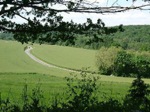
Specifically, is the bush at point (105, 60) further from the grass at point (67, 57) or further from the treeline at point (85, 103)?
the treeline at point (85, 103)

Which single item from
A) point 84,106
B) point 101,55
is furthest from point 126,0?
point 101,55

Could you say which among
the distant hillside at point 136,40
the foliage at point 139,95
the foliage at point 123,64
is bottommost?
the foliage at point 123,64

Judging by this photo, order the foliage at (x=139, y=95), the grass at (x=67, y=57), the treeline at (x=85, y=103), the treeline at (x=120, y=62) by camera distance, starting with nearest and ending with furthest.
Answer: the treeline at (x=85, y=103) → the foliage at (x=139, y=95) → the treeline at (x=120, y=62) → the grass at (x=67, y=57)

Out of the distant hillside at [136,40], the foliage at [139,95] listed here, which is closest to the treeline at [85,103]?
the foliage at [139,95]

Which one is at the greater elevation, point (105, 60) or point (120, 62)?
point (105, 60)

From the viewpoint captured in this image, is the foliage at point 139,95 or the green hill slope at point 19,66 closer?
the foliage at point 139,95

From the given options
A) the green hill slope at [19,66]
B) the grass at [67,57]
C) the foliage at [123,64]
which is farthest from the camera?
the grass at [67,57]

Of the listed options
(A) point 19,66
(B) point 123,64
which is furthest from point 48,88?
(B) point 123,64

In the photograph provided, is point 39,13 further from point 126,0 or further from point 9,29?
point 126,0

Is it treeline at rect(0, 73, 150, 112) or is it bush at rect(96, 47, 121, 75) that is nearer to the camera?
treeline at rect(0, 73, 150, 112)

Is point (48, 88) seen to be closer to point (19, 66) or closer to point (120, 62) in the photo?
point (19, 66)

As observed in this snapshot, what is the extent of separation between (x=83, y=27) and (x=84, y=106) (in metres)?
2.07

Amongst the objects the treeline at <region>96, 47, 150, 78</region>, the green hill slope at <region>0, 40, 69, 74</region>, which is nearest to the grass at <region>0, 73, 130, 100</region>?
the green hill slope at <region>0, 40, 69, 74</region>

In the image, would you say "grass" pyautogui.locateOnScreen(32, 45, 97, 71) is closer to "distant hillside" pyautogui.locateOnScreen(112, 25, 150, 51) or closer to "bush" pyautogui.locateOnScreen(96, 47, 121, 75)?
"bush" pyautogui.locateOnScreen(96, 47, 121, 75)
